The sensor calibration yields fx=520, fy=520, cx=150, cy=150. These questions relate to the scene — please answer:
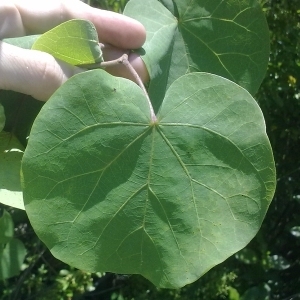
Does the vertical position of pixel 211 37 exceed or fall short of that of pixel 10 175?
it exceeds it

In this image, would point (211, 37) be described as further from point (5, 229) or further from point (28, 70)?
point (5, 229)

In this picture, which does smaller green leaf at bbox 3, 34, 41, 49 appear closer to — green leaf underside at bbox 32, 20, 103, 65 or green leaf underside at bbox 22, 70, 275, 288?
green leaf underside at bbox 32, 20, 103, 65

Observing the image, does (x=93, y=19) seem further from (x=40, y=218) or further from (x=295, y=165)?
(x=295, y=165)

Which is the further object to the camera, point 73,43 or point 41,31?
point 41,31

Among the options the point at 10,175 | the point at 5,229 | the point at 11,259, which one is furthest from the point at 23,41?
the point at 11,259

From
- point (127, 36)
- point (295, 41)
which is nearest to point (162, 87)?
point (127, 36)

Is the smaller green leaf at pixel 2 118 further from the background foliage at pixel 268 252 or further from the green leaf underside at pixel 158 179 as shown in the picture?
the background foliage at pixel 268 252

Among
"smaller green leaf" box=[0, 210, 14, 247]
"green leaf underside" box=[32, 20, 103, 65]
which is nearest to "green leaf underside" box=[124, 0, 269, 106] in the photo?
"green leaf underside" box=[32, 20, 103, 65]
